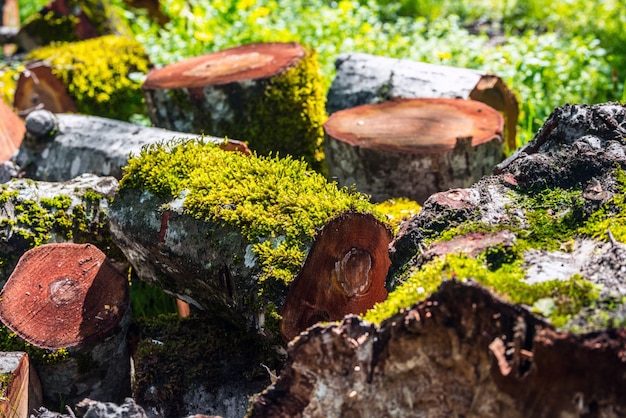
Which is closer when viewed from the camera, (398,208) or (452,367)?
(452,367)

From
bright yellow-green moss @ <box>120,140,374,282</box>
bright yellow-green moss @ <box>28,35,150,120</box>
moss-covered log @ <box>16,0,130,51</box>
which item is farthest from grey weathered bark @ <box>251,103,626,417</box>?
moss-covered log @ <box>16,0,130,51</box>

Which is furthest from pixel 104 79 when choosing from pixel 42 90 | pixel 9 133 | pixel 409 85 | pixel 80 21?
pixel 409 85

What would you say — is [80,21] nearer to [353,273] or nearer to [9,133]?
[9,133]

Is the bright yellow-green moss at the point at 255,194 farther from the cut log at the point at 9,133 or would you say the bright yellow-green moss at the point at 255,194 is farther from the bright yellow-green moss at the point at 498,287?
the cut log at the point at 9,133

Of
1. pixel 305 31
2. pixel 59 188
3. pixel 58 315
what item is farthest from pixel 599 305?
pixel 305 31

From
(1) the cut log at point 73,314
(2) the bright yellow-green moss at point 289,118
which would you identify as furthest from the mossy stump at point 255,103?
(1) the cut log at point 73,314
